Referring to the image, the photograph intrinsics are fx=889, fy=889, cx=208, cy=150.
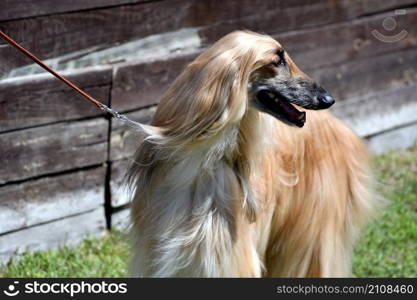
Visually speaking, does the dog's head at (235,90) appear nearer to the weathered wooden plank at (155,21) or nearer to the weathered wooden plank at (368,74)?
the weathered wooden plank at (155,21)

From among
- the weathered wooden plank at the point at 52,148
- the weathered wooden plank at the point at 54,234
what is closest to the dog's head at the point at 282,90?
the weathered wooden plank at the point at 52,148

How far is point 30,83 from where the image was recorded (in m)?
4.79

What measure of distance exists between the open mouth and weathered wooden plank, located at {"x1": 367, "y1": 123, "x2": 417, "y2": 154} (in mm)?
3209

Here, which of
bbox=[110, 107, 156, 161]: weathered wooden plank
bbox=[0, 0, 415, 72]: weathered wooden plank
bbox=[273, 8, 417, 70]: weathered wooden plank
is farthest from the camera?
bbox=[273, 8, 417, 70]: weathered wooden plank

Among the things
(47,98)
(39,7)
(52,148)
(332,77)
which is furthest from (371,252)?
(39,7)

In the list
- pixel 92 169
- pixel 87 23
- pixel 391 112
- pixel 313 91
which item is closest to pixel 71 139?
pixel 92 169

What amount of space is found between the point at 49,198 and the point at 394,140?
3.24 metres

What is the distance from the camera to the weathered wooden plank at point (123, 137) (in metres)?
5.32

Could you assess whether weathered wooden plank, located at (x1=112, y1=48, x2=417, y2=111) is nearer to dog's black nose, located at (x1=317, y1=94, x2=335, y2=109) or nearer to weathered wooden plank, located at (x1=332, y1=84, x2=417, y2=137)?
weathered wooden plank, located at (x1=332, y1=84, x2=417, y2=137)

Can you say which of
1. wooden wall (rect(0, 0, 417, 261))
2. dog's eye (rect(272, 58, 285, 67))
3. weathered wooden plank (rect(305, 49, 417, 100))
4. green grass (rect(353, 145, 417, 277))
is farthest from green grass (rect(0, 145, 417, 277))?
dog's eye (rect(272, 58, 285, 67))

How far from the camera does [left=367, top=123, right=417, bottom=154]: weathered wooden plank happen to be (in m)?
7.08

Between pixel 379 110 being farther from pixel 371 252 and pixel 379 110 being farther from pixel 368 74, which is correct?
pixel 371 252

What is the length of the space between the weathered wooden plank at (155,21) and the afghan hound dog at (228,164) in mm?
1140

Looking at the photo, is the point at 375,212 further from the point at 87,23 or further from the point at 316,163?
the point at 87,23
